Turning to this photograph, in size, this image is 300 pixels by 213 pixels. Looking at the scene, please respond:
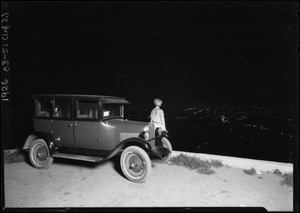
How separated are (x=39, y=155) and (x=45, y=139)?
0.51 metres

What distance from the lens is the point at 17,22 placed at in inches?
308

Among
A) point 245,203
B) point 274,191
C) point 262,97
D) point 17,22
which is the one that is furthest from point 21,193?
point 262,97

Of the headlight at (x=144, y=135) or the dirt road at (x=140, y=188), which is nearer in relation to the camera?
the dirt road at (x=140, y=188)

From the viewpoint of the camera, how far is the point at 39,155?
4.68 m

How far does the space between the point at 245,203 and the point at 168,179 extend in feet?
4.81

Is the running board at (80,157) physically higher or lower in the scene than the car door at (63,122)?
lower

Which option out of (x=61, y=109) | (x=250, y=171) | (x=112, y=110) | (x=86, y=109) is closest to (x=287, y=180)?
(x=250, y=171)

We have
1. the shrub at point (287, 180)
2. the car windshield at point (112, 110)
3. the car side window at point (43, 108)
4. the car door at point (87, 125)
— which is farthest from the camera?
the car side window at point (43, 108)

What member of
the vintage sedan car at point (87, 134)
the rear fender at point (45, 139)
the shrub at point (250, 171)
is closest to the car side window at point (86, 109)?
the vintage sedan car at point (87, 134)

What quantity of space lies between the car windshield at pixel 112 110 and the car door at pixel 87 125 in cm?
22

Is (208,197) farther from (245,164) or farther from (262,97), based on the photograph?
(262,97)

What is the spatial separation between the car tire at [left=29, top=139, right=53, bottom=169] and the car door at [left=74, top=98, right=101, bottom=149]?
761 mm

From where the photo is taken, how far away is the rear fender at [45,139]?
4.43 meters

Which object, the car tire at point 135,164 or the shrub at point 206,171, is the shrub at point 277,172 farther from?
the car tire at point 135,164
